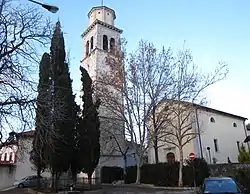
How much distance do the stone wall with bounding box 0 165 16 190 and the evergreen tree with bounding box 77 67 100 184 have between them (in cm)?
1551

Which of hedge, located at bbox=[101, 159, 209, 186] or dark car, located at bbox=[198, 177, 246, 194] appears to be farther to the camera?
hedge, located at bbox=[101, 159, 209, 186]

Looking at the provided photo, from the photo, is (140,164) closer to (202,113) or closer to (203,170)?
(203,170)

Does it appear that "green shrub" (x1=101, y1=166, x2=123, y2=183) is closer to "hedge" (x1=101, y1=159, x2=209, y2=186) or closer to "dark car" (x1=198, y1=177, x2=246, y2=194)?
"hedge" (x1=101, y1=159, x2=209, y2=186)

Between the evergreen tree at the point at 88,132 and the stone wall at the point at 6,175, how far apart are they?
15.5 m

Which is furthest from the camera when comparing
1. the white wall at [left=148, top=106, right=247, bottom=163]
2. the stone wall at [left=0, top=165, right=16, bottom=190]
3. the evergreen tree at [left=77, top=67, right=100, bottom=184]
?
the stone wall at [left=0, top=165, right=16, bottom=190]

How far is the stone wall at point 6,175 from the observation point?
37.0 metres

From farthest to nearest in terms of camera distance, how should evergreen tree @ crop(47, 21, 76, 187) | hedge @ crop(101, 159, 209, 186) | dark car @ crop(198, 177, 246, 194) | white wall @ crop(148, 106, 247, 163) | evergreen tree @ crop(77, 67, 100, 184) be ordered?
white wall @ crop(148, 106, 247, 163)
evergreen tree @ crop(77, 67, 100, 184)
hedge @ crop(101, 159, 209, 186)
evergreen tree @ crop(47, 21, 76, 187)
dark car @ crop(198, 177, 246, 194)

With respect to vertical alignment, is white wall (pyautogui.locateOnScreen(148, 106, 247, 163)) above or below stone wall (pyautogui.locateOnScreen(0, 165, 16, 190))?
above

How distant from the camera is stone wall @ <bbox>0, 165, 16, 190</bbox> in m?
37.0

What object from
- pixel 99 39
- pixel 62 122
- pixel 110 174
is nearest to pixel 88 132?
pixel 62 122

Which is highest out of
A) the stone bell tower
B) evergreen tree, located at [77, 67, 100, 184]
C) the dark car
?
the stone bell tower

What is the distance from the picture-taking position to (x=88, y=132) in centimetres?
2861

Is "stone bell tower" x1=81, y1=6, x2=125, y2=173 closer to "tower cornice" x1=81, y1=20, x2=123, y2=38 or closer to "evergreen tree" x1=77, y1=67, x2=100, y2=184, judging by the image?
"tower cornice" x1=81, y1=20, x2=123, y2=38

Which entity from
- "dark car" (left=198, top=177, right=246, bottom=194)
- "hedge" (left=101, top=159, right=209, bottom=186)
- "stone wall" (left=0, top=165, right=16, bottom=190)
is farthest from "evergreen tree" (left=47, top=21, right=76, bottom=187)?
"stone wall" (left=0, top=165, right=16, bottom=190)
